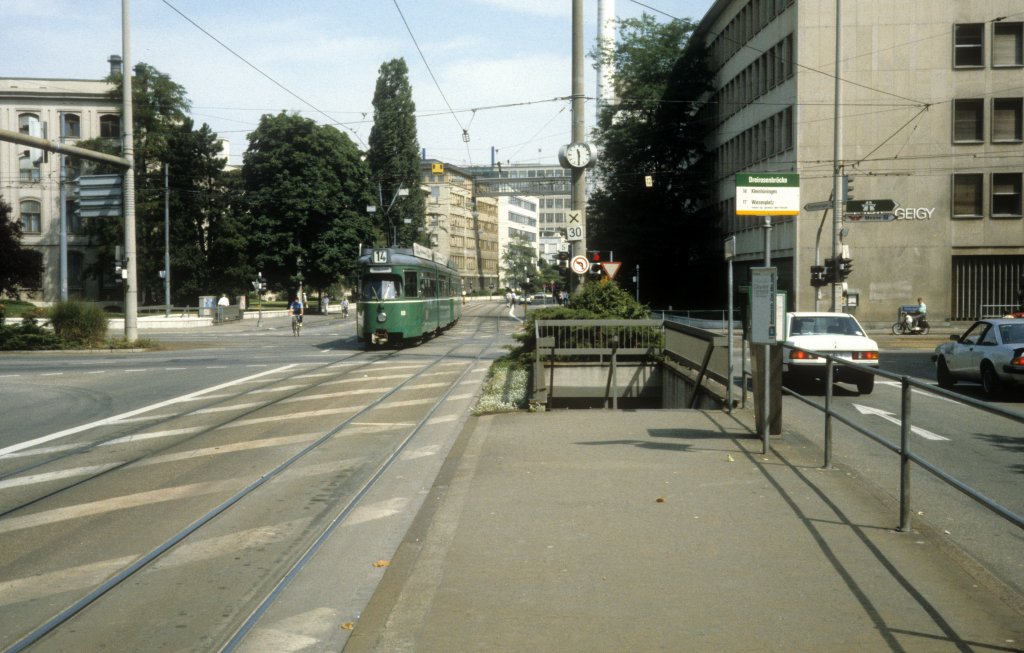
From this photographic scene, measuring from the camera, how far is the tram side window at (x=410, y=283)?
32.2 metres

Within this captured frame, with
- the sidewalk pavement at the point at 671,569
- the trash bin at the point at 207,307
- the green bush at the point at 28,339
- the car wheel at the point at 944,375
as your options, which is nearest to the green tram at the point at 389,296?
the green bush at the point at 28,339

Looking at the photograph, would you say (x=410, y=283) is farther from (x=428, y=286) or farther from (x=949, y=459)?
(x=949, y=459)

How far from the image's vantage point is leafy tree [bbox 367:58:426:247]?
81.1 metres

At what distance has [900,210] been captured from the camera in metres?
44.4

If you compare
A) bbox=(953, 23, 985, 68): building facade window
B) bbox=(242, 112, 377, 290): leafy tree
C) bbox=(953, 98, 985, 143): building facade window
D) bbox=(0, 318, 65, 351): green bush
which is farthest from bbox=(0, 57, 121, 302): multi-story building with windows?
bbox=(953, 98, 985, 143): building facade window

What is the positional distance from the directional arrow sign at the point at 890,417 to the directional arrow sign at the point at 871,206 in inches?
894

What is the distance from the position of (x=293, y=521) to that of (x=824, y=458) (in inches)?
185

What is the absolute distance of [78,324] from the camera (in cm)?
3266

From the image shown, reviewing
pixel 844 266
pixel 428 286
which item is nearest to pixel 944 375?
pixel 844 266

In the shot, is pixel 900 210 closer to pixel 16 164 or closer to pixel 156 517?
pixel 156 517

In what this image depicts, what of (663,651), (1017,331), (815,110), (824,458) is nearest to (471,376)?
(1017,331)

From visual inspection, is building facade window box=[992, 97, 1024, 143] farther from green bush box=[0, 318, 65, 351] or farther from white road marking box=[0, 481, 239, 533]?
white road marking box=[0, 481, 239, 533]

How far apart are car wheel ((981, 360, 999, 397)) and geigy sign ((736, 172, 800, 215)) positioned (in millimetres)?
8635

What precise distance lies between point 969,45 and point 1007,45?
1.70m
